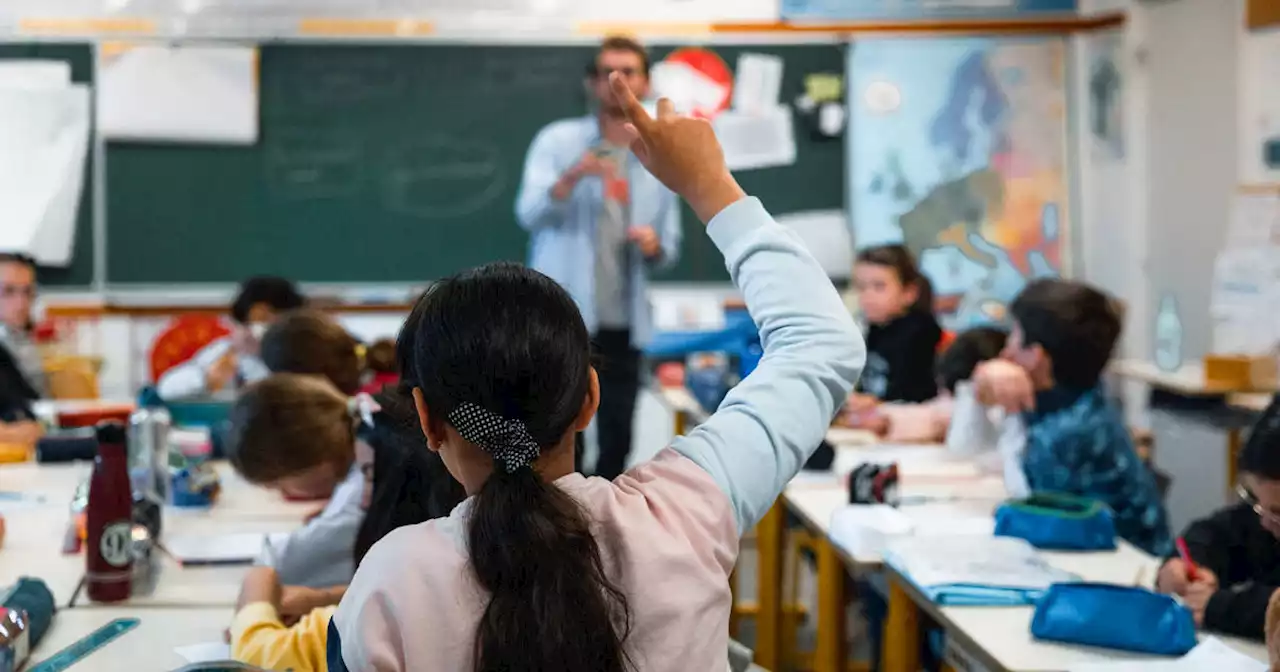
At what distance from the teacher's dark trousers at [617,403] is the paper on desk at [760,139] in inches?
50.9

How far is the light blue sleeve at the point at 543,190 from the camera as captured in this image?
457 centimetres

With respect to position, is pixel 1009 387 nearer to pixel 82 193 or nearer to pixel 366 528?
pixel 366 528

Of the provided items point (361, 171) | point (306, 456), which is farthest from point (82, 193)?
point (306, 456)

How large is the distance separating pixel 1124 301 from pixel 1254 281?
76cm

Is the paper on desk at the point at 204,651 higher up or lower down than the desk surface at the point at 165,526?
lower down

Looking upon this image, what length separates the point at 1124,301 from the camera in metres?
5.65

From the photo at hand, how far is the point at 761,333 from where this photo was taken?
4.20ft

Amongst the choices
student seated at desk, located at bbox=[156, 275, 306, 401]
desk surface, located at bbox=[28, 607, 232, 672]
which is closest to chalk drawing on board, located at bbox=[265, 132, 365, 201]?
student seated at desk, located at bbox=[156, 275, 306, 401]

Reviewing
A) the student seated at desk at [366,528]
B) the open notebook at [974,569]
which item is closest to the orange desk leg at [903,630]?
the open notebook at [974,569]

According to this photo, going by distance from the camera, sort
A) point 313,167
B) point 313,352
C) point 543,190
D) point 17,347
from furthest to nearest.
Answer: point 313,167 → point 543,190 → point 17,347 → point 313,352

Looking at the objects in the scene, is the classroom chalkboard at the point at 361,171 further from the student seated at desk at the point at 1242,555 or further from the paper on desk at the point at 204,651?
the paper on desk at the point at 204,651

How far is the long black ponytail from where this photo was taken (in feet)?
3.40

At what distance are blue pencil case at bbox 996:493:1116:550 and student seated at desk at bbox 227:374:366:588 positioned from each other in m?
1.19

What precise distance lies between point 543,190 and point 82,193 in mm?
2058
